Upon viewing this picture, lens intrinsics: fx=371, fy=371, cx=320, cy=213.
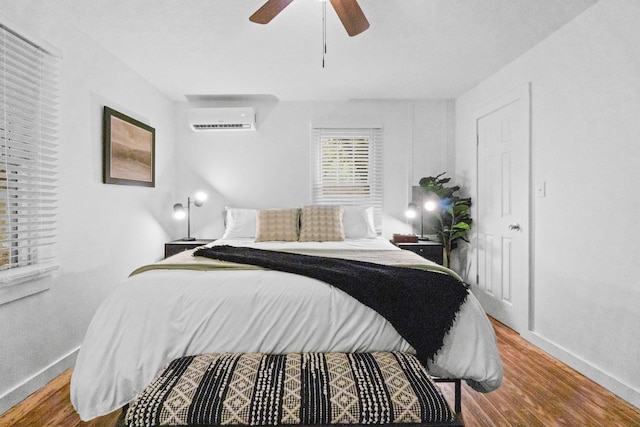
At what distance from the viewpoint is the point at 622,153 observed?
7.30ft

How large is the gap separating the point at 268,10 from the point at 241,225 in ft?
7.51

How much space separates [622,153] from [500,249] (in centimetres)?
155

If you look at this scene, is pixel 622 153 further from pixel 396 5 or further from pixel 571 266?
pixel 396 5

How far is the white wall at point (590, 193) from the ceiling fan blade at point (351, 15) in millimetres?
1541

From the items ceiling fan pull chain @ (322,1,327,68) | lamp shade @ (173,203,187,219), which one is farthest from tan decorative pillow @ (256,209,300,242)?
ceiling fan pull chain @ (322,1,327,68)

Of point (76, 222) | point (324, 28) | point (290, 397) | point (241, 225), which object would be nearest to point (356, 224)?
point (241, 225)

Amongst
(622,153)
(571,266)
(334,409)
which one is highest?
(622,153)

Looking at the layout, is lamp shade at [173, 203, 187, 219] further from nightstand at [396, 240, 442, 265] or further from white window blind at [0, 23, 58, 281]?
nightstand at [396, 240, 442, 265]

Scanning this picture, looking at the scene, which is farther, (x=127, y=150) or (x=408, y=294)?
(x=127, y=150)

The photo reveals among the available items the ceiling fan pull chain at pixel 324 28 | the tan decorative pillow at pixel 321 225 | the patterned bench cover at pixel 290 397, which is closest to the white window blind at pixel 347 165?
the tan decorative pillow at pixel 321 225

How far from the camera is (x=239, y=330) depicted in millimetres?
1820

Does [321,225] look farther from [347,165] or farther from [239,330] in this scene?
[239,330]

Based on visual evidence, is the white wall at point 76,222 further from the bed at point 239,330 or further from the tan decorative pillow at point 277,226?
the tan decorative pillow at point 277,226

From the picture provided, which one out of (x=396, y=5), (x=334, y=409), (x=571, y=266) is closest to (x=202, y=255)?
(x=334, y=409)
